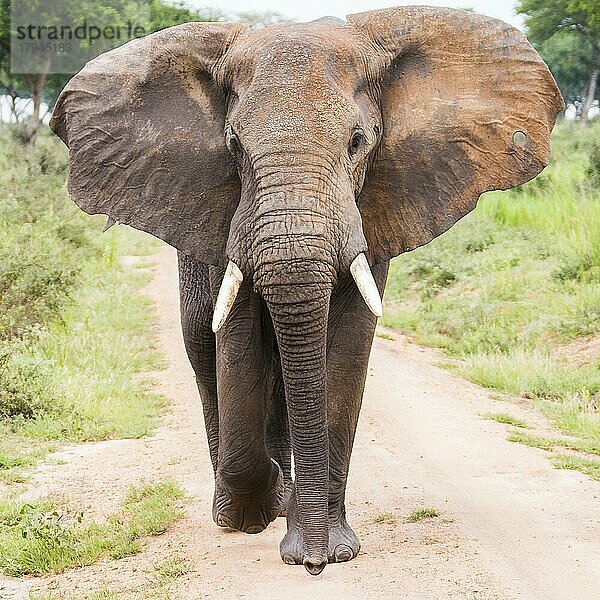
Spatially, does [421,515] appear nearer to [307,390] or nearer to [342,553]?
[342,553]

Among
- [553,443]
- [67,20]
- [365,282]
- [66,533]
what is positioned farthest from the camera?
[67,20]

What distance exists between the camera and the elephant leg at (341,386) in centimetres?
465

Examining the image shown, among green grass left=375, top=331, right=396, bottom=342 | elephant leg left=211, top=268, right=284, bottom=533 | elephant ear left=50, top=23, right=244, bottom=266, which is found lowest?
green grass left=375, top=331, right=396, bottom=342

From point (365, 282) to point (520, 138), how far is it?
108 cm

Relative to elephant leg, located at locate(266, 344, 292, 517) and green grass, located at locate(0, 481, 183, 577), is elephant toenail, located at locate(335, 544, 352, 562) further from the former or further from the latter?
green grass, located at locate(0, 481, 183, 577)

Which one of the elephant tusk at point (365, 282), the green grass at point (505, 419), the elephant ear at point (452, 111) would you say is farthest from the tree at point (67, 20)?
the elephant tusk at point (365, 282)

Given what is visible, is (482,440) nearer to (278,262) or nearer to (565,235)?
(278,262)

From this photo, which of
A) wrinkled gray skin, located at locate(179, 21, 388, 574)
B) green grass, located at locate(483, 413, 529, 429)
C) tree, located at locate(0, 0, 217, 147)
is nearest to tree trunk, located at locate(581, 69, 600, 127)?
tree, located at locate(0, 0, 217, 147)

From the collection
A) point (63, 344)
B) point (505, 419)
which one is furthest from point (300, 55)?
point (63, 344)

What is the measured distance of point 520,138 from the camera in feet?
15.5

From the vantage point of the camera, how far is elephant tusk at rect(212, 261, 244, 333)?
4.03m

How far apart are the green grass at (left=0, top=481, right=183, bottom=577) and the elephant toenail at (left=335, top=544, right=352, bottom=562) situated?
3.20 feet

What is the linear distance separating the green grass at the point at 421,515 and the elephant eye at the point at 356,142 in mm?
1945

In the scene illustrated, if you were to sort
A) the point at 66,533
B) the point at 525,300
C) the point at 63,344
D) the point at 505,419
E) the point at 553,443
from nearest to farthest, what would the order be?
1. the point at 66,533
2. the point at 553,443
3. the point at 505,419
4. the point at 63,344
5. the point at 525,300
